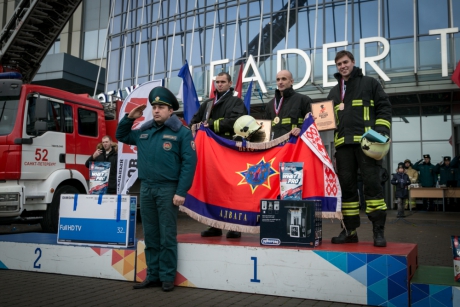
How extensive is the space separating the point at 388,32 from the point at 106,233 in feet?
56.9

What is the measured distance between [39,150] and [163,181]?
15.4ft

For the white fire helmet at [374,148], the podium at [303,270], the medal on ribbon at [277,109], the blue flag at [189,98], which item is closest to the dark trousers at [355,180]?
the white fire helmet at [374,148]

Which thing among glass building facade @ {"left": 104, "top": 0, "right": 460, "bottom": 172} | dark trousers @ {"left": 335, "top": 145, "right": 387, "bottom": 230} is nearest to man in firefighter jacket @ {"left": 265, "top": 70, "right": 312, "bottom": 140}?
dark trousers @ {"left": 335, "top": 145, "right": 387, "bottom": 230}

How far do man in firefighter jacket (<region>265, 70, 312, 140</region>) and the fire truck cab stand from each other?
4788 millimetres

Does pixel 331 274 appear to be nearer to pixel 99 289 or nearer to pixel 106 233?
pixel 99 289

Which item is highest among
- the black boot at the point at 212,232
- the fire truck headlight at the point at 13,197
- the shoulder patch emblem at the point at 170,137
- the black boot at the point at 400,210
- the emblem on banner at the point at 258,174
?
the shoulder patch emblem at the point at 170,137

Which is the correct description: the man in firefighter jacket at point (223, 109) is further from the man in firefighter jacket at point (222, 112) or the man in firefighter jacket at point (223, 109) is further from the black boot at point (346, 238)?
the black boot at point (346, 238)

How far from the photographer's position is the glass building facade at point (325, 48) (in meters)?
17.7

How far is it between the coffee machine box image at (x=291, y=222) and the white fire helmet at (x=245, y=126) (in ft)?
3.54

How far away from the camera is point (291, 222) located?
500cm

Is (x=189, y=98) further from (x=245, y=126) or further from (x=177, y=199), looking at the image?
(x=177, y=199)

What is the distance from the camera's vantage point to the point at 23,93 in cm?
868

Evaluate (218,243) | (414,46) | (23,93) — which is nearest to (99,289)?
(218,243)

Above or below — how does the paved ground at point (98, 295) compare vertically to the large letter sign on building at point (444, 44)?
below
